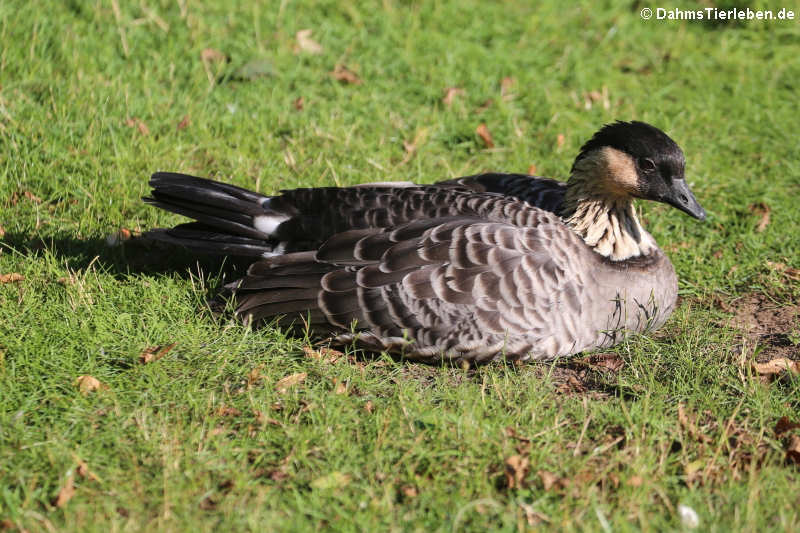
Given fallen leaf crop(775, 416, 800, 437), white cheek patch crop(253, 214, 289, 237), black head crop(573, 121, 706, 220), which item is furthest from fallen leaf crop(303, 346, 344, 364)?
fallen leaf crop(775, 416, 800, 437)

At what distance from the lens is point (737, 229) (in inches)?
257

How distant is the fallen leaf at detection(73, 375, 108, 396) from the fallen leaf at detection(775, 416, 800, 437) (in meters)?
3.53

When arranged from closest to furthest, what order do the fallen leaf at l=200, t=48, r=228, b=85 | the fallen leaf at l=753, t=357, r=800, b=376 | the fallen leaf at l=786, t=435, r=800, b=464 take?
the fallen leaf at l=786, t=435, r=800, b=464, the fallen leaf at l=753, t=357, r=800, b=376, the fallen leaf at l=200, t=48, r=228, b=85

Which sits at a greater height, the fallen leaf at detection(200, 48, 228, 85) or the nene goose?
the fallen leaf at detection(200, 48, 228, 85)

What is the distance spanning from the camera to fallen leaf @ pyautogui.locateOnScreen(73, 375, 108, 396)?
4.46m

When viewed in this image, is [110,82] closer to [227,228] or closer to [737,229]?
[227,228]

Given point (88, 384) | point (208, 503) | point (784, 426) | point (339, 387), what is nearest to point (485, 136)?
point (339, 387)

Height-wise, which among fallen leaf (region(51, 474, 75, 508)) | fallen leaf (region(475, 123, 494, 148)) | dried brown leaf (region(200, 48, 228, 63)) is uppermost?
dried brown leaf (region(200, 48, 228, 63))

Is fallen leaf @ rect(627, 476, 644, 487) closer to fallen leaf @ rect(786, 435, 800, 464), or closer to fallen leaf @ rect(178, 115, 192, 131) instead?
fallen leaf @ rect(786, 435, 800, 464)

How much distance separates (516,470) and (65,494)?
2.05 metres

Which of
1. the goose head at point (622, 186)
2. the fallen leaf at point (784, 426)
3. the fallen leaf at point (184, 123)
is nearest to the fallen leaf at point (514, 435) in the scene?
the fallen leaf at point (784, 426)

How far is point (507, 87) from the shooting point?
7.96m

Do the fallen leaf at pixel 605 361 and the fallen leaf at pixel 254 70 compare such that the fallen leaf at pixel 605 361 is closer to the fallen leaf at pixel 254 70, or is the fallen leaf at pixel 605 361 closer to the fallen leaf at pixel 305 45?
the fallen leaf at pixel 254 70

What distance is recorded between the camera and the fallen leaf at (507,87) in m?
7.86
